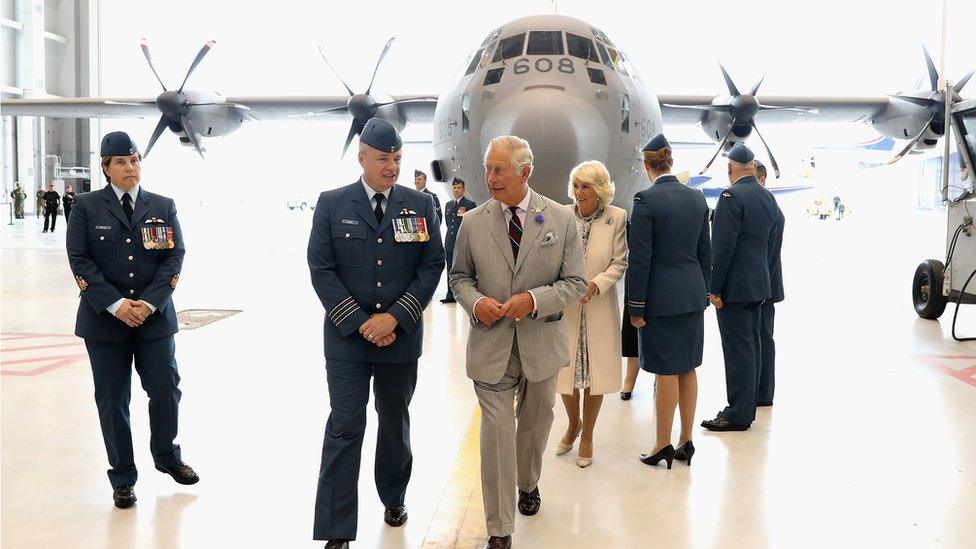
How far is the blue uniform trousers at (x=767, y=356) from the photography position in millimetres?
5453

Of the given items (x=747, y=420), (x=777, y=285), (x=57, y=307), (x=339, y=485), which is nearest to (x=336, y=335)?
(x=339, y=485)

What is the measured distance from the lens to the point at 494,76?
8555 mm

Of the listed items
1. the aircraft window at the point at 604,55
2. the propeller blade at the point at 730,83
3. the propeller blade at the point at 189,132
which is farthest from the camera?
the propeller blade at the point at 189,132

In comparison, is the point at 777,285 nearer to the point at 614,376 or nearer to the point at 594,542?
the point at 614,376

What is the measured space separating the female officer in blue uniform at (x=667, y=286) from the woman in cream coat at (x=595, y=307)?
0.14 m

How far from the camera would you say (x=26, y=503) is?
3.69 m

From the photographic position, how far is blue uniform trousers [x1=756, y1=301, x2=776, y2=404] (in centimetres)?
545

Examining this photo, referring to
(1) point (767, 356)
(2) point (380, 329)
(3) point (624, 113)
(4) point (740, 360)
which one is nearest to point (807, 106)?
(3) point (624, 113)

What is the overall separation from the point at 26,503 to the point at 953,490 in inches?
186

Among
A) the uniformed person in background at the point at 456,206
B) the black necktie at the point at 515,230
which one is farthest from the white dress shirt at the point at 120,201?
the uniformed person in background at the point at 456,206

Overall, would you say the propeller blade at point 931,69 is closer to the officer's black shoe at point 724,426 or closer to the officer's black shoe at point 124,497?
the officer's black shoe at point 724,426

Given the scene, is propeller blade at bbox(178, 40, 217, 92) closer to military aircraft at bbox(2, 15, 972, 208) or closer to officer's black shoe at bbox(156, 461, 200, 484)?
military aircraft at bbox(2, 15, 972, 208)

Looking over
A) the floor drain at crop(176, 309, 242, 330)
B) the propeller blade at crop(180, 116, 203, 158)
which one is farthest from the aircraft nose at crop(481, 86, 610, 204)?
the propeller blade at crop(180, 116, 203, 158)

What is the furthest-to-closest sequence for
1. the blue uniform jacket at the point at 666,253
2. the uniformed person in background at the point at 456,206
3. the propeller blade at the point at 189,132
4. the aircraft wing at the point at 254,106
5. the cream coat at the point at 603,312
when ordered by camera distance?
the propeller blade at the point at 189,132 → the aircraft wing at the point at 254,106 → the uniformed person in background at the point at 456,206 → the blue uniform jacket at the point at 666,253 → the cream coat at the point at 603,312
